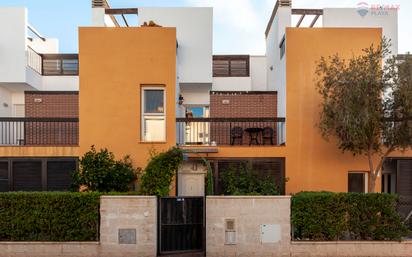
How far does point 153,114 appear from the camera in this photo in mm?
9172

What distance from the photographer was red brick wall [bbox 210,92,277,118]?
1174 cm

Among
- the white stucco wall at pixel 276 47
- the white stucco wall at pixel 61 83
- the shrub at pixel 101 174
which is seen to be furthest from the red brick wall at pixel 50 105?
the white stucco wall at pixel 276 47

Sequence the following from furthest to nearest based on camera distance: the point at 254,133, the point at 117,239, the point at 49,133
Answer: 1. the point at 254,133
2. the point at 49,133
3. the point at 117,239

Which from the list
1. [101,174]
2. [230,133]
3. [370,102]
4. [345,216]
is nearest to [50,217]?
[101,174]

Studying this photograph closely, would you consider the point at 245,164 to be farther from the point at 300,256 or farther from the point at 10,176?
the point at 10,176

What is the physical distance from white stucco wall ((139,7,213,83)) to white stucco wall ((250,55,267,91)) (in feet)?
11.7

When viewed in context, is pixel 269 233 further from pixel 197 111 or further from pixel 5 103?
pixel 5 103

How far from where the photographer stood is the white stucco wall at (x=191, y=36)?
12.6 metres

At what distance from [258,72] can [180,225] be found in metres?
10.4

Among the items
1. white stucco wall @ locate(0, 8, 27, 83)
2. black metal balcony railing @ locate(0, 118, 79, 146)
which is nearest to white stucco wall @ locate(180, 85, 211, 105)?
black metal balcony railing @ locate(0, 118, 79, 146)

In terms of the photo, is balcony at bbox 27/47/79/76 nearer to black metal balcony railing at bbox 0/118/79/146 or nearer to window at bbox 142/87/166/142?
black metal balcony railing at bbox 0/118/79/146

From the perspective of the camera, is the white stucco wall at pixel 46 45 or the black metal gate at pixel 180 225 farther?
the white stucco wall at pixel 46 45

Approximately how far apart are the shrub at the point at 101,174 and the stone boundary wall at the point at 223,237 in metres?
1.02

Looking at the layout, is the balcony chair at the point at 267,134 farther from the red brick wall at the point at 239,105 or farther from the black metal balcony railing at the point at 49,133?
the black metal balcony railing at the point at 49,133
